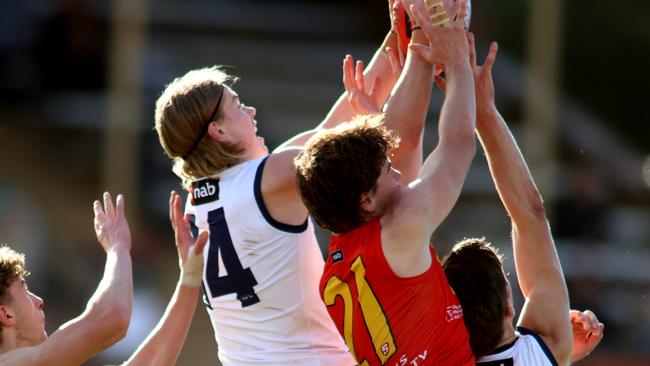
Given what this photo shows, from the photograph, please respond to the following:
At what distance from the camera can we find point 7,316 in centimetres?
451

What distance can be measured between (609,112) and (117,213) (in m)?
11.5

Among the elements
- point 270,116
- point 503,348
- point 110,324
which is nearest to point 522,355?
point 503,348

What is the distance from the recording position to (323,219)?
12.4ft

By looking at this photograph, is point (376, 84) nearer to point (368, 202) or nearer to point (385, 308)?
point (368, 202)

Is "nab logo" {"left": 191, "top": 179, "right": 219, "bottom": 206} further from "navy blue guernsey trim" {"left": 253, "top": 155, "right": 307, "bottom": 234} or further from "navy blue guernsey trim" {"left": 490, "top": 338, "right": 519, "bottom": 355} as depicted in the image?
"navy blue guernsey trim" {"left": 490, "top": 338, "right": 519, "bottom": 355}

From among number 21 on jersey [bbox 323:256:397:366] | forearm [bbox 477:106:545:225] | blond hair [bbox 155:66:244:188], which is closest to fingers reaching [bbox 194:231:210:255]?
blond hair [bbox 155:66:244:188]

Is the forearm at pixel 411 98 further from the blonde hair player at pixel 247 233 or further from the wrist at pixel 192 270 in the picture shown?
the wrist at pixel 192 270

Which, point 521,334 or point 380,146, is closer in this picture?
point 380,146

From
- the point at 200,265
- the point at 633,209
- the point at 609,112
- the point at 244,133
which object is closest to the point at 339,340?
the point at 200,265

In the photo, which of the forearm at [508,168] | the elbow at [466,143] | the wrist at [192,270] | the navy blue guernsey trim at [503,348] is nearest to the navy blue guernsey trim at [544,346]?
the navy blue guernsey trim at [503,348]

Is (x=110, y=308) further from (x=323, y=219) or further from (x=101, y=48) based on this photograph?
(x=101, y=48)

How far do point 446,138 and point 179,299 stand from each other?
1231mm

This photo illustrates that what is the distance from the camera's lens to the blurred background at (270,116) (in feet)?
39.7

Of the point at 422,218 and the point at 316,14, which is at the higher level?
the point at 316,14
